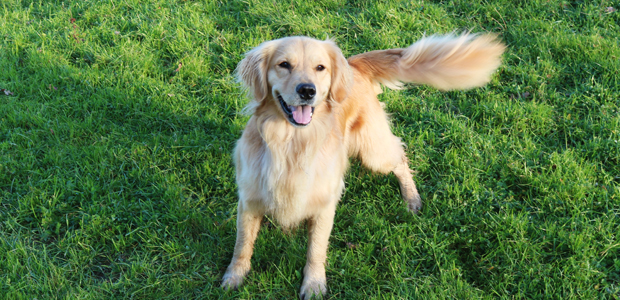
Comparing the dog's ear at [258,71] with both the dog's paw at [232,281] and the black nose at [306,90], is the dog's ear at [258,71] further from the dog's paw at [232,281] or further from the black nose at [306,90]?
the dog's paw at [232,281]

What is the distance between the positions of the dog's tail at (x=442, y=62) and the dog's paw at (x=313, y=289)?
152 cm

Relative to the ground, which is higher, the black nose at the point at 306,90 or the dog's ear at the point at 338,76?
the black nose at the point at 306,90

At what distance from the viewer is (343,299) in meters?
2.89

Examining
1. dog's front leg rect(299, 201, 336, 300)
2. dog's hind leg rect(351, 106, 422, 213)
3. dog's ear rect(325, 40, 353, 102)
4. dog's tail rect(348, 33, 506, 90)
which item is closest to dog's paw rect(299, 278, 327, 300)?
dog's front leg rect(299, 201, 336, 300)

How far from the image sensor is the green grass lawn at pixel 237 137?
2947mm

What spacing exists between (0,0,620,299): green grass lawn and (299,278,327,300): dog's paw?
0.26ft

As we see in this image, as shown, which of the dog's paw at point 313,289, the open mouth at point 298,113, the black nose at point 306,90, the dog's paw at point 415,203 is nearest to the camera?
the black nose at point 306,90

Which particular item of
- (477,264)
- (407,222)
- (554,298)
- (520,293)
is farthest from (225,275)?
(554,298)

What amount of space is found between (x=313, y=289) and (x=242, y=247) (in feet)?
1.67

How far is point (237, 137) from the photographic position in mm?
4102

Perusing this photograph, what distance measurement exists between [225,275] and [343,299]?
752mm

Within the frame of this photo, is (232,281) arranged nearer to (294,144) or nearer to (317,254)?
(317,254)

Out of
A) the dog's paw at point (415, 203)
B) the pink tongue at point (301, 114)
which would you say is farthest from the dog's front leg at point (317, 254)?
the dog's paw at point (415, 203)

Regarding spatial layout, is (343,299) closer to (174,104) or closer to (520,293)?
(520,293)
